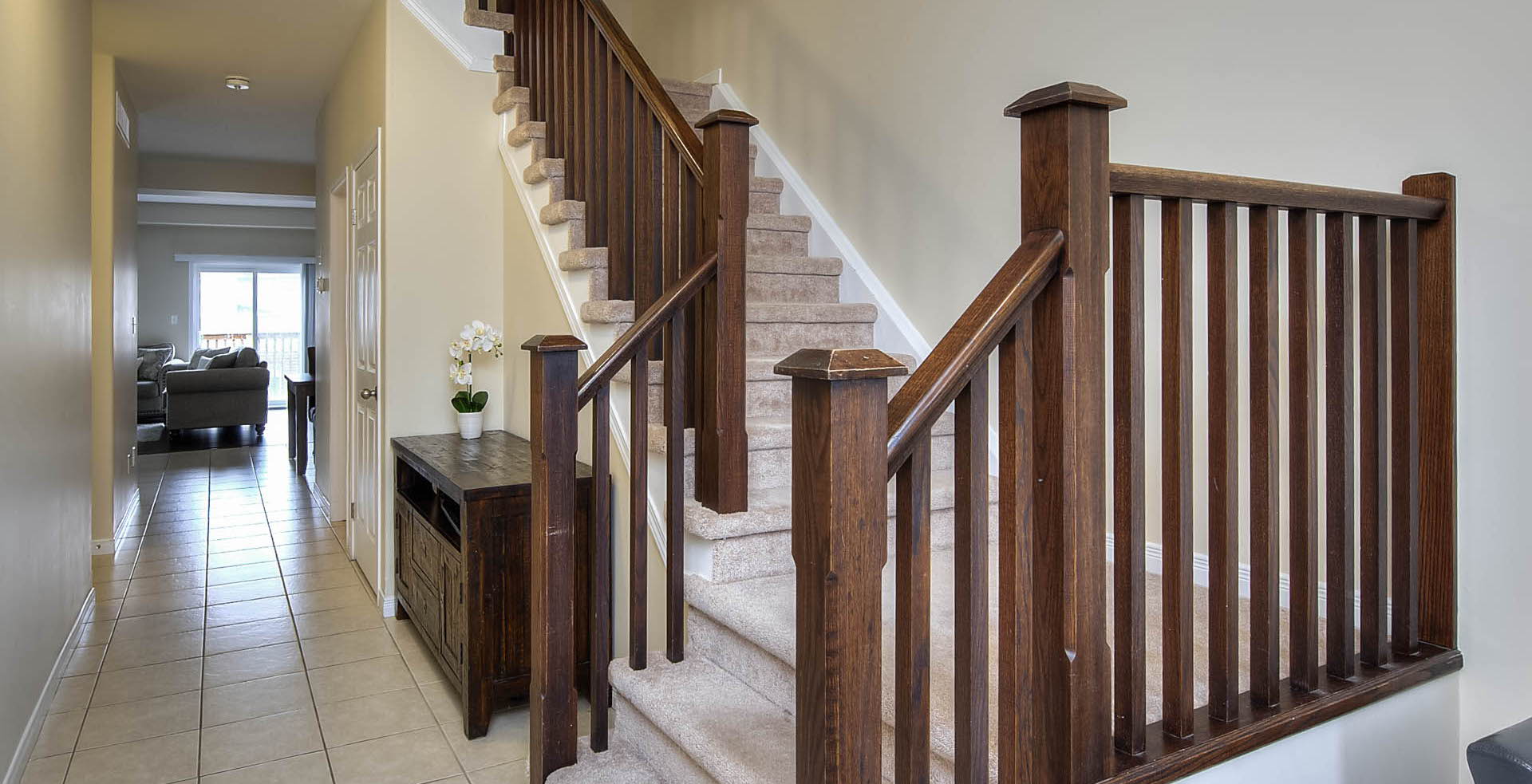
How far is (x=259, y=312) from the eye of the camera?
13570mm

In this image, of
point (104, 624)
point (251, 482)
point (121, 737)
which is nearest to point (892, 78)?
point (121, 737)

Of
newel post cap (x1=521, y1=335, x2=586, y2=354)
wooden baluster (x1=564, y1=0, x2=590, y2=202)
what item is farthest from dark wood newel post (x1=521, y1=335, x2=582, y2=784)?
wooden baluster (x1=564, y1=0, x2=590, y2=202)

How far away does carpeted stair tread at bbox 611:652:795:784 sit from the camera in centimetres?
170

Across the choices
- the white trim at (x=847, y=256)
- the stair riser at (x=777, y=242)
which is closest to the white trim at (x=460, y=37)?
the white trim at (x=847, y=256)

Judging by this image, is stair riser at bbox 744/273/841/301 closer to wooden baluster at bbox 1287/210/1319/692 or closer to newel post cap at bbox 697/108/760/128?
newel post cap at bbox 697/108/760/128

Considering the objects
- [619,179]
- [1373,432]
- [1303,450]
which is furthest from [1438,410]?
[619,179]

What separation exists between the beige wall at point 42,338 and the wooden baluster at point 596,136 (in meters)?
1.57

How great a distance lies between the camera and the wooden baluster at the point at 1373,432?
1643 mm

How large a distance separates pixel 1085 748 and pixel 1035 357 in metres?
0.53

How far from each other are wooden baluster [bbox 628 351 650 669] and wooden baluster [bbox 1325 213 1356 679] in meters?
1.42

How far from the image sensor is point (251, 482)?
7047mm

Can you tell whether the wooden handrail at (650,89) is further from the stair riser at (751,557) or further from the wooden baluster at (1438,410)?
the wooden baluster at (1438,410)

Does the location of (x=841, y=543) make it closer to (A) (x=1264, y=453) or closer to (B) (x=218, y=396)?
(A) (x=1264, y=453)

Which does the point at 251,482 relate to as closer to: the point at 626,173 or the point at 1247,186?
the point at 626,173
